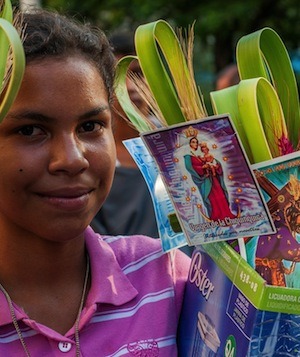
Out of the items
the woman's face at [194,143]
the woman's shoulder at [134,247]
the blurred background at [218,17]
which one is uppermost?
the woman's face at [194,143]

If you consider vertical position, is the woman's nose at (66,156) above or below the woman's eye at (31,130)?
below

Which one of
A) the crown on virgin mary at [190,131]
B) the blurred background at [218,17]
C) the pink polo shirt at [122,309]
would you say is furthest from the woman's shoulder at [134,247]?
the blurred background at [218,17]

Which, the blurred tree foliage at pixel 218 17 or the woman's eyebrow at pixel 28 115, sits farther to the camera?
the blurred tree foliage at pixel 218 17

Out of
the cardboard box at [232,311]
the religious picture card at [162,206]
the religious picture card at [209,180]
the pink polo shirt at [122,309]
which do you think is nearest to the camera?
the cardboard box at [232,311]

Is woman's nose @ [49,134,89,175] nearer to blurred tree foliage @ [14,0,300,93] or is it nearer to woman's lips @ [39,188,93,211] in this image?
woman's lips @ [39,188,93,211]

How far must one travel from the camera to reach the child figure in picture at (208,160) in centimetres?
149

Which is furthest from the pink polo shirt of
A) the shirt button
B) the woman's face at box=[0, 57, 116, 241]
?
the woman's face at box=[0, 57, 116, 241]

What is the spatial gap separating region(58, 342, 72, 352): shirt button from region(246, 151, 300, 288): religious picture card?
0.37m

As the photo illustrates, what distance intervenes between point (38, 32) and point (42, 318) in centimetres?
53

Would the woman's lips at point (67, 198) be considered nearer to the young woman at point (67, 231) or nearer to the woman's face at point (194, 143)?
the young woman at point (67, 231)

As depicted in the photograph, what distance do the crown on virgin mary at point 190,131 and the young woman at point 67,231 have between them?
0.19 metres

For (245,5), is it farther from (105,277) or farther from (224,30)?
(105,277)

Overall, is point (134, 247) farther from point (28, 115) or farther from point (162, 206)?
point (28, 115)

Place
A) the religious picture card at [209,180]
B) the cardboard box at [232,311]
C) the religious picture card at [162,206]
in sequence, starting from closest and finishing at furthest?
the cardboard box at [232,311] < the religious picture card at [209,180] < the religious picture card at [162,206]
